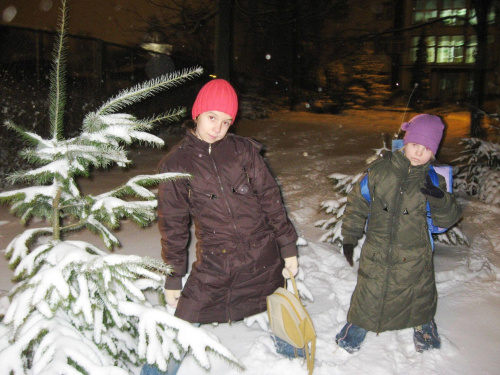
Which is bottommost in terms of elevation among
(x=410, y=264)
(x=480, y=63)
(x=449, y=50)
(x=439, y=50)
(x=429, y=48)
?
(x=410, y=264)

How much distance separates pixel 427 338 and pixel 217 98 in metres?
2.15

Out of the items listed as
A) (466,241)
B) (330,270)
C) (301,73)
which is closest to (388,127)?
(301,73)

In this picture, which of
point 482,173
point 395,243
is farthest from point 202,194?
point 482,173

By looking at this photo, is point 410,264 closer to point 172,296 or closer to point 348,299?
point 348,299

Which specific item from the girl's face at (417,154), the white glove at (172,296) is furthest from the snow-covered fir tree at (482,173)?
the white glove at (172,296)

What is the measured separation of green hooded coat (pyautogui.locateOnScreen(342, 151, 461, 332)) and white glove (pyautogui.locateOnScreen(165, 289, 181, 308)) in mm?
1165

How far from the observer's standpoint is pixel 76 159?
1.90m

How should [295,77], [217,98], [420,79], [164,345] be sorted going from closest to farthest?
[164,345] < [217,98] < [295,77] < [420,79]

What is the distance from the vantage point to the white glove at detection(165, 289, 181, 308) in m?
2.31

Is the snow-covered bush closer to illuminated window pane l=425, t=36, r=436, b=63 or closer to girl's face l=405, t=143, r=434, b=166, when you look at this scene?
girl's face l=405, t=143, r=434, b=166

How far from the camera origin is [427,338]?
2746 millimetres

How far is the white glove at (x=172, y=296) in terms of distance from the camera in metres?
2.31

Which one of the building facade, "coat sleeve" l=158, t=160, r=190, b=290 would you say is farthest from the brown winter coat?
the building facade

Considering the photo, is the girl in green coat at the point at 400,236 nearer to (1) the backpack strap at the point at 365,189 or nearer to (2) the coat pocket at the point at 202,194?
(1) the backpack strap at the point at 365,189
